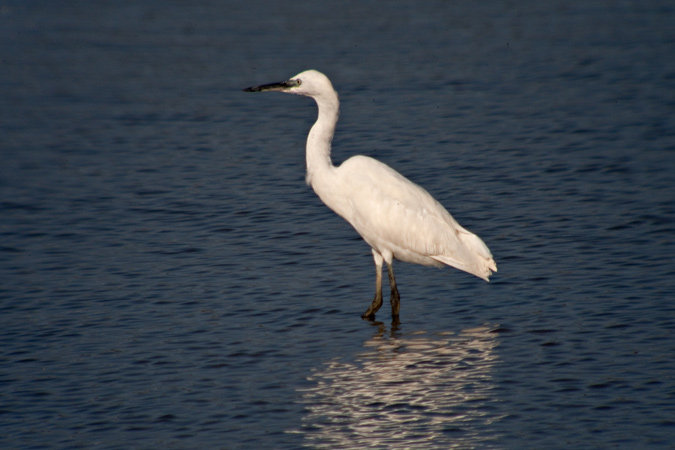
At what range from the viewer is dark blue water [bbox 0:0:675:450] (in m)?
7.21

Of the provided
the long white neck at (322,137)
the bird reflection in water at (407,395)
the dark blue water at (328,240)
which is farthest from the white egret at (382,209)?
the bird reflection in water at (407,395)

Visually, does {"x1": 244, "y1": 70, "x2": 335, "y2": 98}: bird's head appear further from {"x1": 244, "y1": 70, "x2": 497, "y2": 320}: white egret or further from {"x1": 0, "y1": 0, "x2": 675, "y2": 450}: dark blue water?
{"x1": 0, "y1": 0, "x2": 675, "y2": 450}: dark blue water

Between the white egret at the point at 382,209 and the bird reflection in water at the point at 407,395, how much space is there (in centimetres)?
77

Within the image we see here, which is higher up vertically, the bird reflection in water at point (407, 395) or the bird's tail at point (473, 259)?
the bird's tail at point (473, 259)

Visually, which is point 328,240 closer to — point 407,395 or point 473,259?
point 473,259

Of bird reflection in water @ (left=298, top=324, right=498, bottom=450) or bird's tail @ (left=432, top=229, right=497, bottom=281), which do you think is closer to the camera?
bird reflection in water @ (left=298, top=324, right=498, bottom=450)

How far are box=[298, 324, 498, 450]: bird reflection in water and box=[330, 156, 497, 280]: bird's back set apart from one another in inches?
31.7

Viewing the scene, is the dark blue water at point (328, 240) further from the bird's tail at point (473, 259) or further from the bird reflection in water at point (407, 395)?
the bird's tail at point (473, 259)

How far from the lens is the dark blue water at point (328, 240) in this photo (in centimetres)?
721

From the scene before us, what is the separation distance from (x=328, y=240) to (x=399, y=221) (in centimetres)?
211

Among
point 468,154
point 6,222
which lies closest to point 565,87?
point 468,154

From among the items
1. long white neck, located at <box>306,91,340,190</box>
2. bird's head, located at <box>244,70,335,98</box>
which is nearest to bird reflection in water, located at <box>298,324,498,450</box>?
long white neck, located at <box>306,91,340,190</box>

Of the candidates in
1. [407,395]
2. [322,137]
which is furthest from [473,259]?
[407,395]

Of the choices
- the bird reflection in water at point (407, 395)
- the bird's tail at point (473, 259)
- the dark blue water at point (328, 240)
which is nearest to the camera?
the bird reflection in water at point (407, 395)
